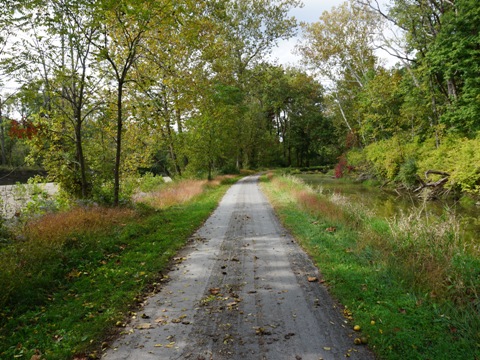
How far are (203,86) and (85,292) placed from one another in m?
8.35

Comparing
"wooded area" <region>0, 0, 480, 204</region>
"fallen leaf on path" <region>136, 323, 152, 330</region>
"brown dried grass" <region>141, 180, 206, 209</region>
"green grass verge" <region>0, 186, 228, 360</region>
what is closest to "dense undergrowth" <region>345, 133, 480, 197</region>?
"wooded area" <region>0, 0, 480, 204</region>

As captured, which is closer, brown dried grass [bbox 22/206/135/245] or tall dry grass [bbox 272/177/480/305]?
tall dry grass [bbox 272/177/480/305]

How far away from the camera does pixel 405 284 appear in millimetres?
5395

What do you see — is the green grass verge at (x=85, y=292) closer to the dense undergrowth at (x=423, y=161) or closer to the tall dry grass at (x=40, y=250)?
the tall dry grass at (x=40, y=250)

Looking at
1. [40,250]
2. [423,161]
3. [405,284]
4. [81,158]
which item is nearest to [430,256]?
[405,284]

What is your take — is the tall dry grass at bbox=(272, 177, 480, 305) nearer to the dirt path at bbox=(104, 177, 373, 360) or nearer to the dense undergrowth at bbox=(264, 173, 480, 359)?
the dense undergrowth at bbox=(264, 173, 480, 359)

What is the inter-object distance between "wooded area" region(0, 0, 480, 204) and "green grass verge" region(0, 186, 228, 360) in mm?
3827

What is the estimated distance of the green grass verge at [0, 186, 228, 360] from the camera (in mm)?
4047

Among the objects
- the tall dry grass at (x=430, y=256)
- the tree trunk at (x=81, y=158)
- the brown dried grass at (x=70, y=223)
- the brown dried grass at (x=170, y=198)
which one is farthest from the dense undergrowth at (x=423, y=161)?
the tree trunk at (x=81, y=158)

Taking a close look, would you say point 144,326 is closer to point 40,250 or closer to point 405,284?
point 40,250

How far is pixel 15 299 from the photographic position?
5.01 metres

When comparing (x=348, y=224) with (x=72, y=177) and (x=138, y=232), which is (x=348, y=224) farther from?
(x=72, y=177)

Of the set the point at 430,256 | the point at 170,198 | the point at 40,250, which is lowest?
the point at 430,256

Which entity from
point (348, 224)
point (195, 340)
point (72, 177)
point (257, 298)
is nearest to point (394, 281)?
point (257, 298)
